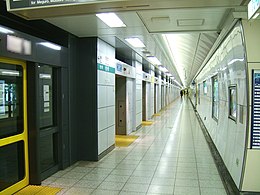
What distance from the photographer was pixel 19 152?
4.14 meters

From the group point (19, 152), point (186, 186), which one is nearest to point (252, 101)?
point (186, 186)

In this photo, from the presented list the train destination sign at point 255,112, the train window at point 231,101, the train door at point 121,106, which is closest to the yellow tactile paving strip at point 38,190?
the train destination sign at point 255,112

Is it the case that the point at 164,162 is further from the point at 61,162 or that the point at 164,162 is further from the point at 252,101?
the point at 252,101

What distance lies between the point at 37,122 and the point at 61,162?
1.22 metres

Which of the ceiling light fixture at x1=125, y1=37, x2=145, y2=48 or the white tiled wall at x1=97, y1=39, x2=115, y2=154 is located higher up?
the ceiling light fixture at x1=125, y1=37, x2=145, y2=48

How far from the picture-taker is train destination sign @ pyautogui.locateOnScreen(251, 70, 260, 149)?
333 centimetres

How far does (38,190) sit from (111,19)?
9.90 ft

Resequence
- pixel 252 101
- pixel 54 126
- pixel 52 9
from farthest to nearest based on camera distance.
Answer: pixel 54 126 → pixel 252 101 → pixel 52 9

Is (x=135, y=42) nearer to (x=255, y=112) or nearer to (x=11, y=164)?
(x=255, y=112)

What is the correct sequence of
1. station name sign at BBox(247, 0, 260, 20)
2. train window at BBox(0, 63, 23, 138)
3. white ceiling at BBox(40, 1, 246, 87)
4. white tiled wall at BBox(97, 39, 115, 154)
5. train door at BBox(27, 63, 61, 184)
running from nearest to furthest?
station name sign at BBox(247, 0, 260, 20) → train window at BBox(0, 63, 23, 138) → white ceiling at BBox(40, 1, 246, 87) → train door at BBox(27, 63, 61, 184) → white tiled wall at BBox(97, 39, 115, 154)

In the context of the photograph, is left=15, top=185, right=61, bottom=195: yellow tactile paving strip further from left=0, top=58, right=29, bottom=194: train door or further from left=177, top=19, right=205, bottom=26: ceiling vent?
left=177, top=19, right=205, bottom=26: ceiling vent

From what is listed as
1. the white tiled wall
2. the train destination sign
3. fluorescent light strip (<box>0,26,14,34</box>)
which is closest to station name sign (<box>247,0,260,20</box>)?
the train destination sign

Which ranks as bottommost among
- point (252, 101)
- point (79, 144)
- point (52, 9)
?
point (79, 144)

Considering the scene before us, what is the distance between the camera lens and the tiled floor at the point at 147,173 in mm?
4086
